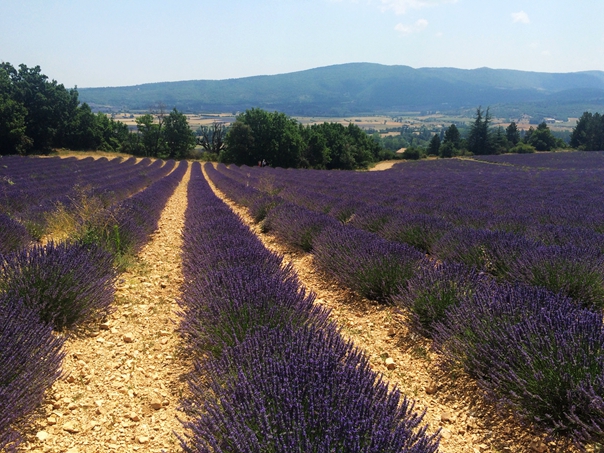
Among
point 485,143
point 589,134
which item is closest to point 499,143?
point 485,143

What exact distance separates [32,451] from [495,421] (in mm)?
2445

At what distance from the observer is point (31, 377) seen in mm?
1966

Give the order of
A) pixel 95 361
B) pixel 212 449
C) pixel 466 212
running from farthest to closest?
1. pixel 466 212
2. pixel 95 361
3. pixel 212 449

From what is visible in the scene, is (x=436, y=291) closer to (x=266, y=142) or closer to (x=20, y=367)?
(x=20, y=367)

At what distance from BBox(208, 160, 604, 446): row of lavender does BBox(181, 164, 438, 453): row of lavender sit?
640 millimetres

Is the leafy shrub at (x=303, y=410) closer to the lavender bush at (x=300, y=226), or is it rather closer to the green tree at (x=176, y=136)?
the lavender bush at (x=300, y=226)

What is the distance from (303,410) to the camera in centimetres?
146

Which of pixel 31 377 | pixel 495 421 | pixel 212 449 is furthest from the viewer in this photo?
pixel 495 421

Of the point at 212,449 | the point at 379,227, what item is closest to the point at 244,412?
the point at 212,449

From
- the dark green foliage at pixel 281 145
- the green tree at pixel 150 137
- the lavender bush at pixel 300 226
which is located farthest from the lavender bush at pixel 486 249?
the green tree at pixel 150 137

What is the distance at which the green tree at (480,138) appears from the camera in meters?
51.0

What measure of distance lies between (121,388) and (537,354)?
2.46 metres

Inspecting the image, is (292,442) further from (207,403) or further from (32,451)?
(32,451)

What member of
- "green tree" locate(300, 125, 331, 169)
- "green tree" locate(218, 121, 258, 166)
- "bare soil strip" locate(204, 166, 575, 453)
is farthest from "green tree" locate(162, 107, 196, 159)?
"bare soil strip" locate(204, 166, 575, 453)
